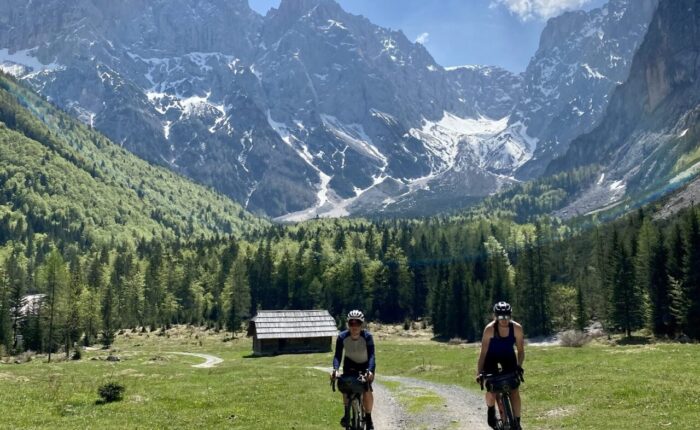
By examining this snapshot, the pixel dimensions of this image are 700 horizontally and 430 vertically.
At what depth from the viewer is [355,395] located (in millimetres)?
17500

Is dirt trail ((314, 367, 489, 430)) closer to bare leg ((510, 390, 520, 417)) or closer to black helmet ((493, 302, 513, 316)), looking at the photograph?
bare leg ((510, 390, 520, 417))

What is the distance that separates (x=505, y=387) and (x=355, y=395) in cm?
462

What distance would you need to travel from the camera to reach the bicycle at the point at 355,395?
1719 centimetres

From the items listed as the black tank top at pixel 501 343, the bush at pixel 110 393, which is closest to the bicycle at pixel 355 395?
the black tank top at pixel 501 343

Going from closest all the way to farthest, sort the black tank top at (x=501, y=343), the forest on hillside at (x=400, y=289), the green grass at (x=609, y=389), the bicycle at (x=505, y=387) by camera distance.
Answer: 1. the bicycle at (x=505, y=387)
2. the black tank top at (x=501, y=343)
3. the green grass at (x=609, y=389)
4. the forest on hillside at (x=400, y=289)

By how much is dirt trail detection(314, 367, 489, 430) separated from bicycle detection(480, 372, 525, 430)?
8.18m

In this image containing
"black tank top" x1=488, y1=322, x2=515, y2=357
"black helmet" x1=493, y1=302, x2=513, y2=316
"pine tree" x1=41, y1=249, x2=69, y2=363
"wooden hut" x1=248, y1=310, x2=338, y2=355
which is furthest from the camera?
"wooden hut" x1=248, y1=310, x2=338, y2=355

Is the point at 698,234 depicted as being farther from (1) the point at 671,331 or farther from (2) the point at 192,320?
(2) the point at 192,320

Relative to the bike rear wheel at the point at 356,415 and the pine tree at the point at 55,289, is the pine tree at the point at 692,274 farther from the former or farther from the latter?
the pine tree at the point at 55,289

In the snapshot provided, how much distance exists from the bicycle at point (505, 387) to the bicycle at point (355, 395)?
3665mm

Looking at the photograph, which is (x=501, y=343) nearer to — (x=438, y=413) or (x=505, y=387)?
(x=505, y=387)

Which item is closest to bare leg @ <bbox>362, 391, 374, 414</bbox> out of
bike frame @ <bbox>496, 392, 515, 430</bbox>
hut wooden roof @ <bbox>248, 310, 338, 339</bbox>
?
bike frame @ <bbox>496, 392, 515, 430</bbox>

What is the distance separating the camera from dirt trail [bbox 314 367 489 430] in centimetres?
2486

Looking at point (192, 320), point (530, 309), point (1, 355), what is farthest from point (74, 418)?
point (192, 320)
